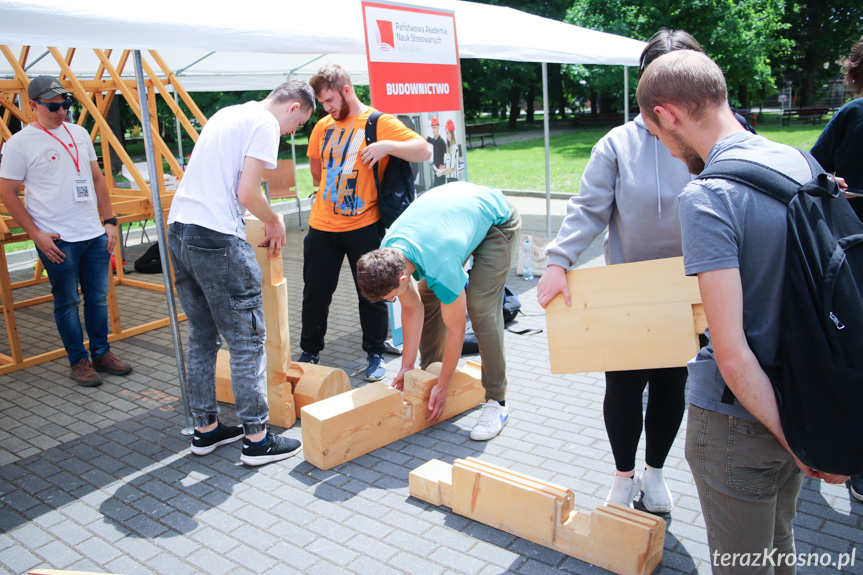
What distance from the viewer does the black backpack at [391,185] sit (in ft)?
14.4

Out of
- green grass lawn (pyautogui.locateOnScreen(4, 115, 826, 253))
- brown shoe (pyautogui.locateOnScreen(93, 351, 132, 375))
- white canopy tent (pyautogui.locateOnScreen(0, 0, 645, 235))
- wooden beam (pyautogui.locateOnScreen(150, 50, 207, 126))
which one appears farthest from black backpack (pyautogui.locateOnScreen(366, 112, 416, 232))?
green grass lawn (pyautogui.locateOnScreen(4, 115, 826, 253))

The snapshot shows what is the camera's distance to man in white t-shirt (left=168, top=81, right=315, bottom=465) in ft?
10.6

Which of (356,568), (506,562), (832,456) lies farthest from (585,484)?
(832,456)

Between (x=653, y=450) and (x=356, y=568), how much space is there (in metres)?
1.33

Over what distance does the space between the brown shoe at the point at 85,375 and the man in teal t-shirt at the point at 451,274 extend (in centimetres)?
236

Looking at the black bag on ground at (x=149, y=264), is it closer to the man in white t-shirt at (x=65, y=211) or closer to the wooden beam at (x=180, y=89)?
the wooden beam at (x=180, y=89)

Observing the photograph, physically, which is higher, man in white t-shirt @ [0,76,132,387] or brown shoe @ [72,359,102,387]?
man in white t-shirt @ [0,76,132,387]

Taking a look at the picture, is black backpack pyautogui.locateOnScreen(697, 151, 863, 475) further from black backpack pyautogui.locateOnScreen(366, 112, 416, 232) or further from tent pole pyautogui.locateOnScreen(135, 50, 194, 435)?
black backpack pyautogui.locateOnScreen(366, 112, 416, 232)

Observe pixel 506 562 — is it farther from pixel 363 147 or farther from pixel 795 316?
pixel 363 147

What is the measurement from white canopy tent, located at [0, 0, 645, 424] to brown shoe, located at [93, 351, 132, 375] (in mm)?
1285

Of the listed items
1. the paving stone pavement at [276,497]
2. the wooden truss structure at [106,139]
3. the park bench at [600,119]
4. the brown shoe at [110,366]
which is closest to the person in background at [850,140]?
the paving stone pavement at [276,497]

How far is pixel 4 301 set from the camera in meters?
5.08

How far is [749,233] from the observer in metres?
1.43

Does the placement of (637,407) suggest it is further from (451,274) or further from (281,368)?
(281,368)
